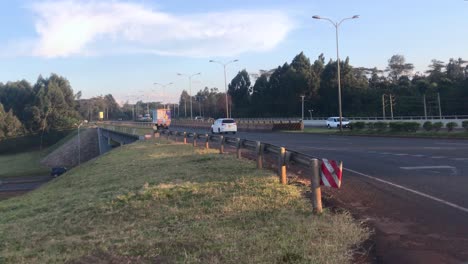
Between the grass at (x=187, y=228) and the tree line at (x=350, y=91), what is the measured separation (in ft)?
272

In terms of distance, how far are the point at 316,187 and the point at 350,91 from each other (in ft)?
320

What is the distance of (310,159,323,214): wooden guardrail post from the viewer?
8086 mm

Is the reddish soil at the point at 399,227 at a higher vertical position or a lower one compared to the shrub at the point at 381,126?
lower

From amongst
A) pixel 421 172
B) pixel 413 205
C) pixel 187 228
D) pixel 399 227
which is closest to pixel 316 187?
pixel 399 227

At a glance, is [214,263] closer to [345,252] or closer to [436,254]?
[345,252]

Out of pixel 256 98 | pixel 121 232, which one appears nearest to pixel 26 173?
pixel 121 232

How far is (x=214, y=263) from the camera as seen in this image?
540cm

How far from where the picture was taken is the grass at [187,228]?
5.87 m

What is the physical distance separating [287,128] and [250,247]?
51.1 meters

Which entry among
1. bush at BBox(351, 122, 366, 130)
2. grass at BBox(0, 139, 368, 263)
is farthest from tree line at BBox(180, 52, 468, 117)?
grass at BBox(0, 139, 368, 263)

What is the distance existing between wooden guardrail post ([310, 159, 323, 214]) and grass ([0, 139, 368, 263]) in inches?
8.5

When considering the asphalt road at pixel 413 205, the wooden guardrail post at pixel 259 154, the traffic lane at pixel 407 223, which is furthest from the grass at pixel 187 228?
the wooden guardrail post at pixel 259 154

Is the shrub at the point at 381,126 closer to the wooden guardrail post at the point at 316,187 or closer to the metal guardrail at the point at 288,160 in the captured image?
the metal guardrail at the point at 288,160

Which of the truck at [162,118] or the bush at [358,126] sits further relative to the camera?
the truck at [162,118]
